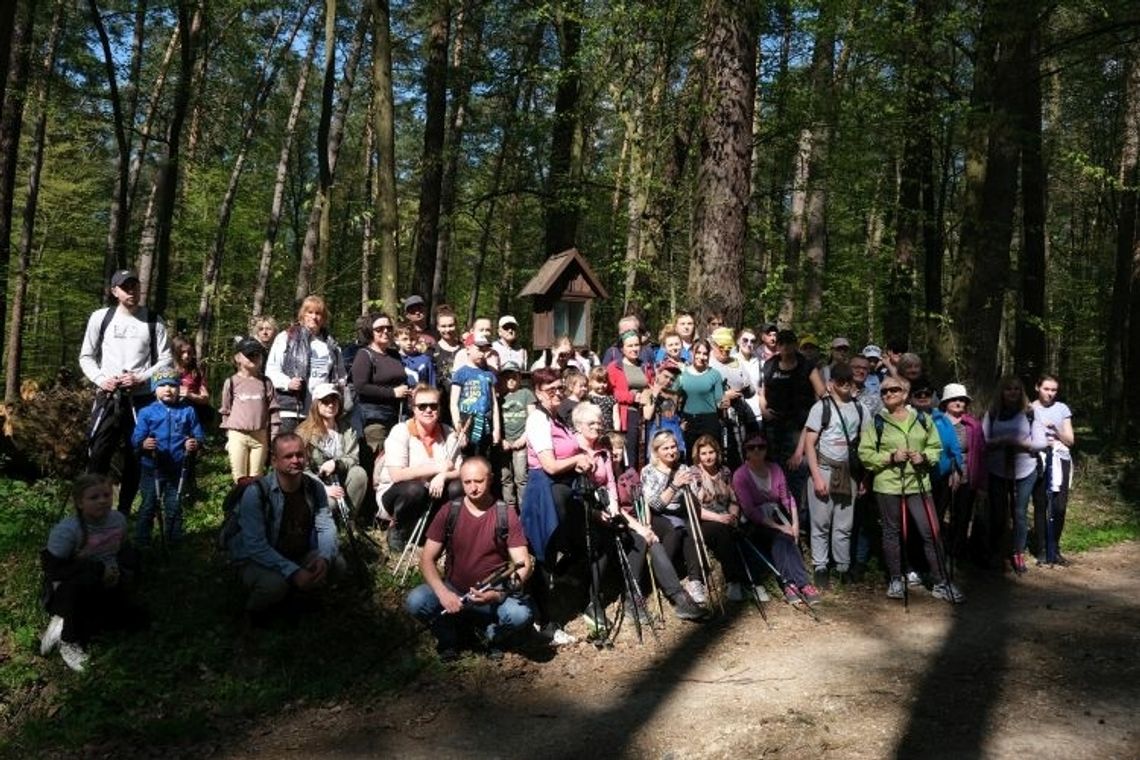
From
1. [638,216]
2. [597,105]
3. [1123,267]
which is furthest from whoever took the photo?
[1123,267]

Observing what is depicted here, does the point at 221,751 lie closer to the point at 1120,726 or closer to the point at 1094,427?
the point at 1120,726

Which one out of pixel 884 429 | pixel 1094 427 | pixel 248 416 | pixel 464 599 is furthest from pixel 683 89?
pixel 1094 427

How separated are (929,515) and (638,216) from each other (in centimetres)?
626

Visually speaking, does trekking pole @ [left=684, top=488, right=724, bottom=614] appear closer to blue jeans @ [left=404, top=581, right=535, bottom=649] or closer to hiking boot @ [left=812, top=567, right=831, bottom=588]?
hiking boot @ [left=812, top=567, right=831, bottom=588]

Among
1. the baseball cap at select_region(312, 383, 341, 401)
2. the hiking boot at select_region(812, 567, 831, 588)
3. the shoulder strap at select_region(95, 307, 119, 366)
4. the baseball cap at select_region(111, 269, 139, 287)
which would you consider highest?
the baseball cap at select_region(111, 269, 139, 287)

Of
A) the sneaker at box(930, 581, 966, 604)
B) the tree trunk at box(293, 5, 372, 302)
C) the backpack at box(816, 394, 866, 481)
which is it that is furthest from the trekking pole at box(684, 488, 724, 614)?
the tree trunk at box(293, 5, 372, 302)

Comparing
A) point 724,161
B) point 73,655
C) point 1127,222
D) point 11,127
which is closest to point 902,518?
point 724,161

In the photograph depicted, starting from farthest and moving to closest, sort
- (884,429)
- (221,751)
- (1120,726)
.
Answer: (884,429) → (221,751) → (1120,726)

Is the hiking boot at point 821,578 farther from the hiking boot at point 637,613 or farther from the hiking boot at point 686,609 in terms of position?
the hiking boot at point 637,613

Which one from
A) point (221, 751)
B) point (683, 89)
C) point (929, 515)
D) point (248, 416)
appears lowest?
point (221, 751)

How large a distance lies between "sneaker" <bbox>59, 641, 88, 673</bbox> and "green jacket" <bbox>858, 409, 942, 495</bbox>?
6.32 meters

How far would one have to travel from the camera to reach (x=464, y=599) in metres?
5.45

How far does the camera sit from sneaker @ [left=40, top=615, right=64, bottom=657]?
5.52 m

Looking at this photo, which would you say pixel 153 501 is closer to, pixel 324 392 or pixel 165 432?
pixel 165 432
